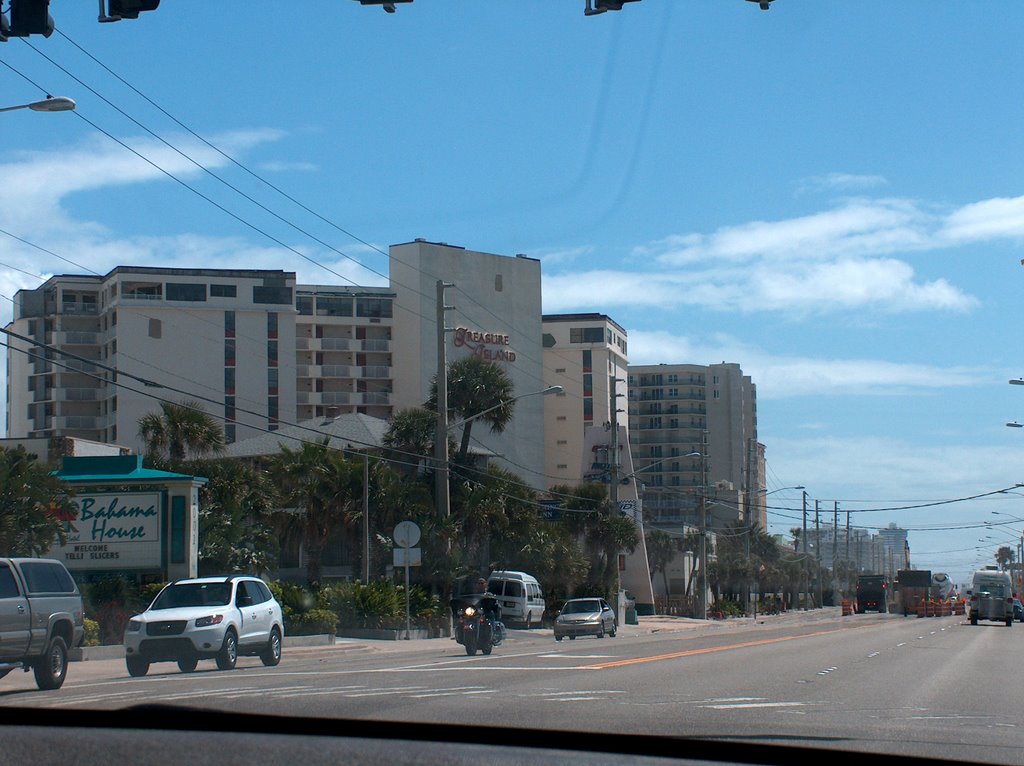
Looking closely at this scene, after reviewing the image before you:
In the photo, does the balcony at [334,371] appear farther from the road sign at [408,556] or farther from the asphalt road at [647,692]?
the asphalt road at [647,692]

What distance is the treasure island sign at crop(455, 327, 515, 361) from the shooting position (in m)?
108

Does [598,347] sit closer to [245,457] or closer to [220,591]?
[245,457]

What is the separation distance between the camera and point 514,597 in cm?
5022

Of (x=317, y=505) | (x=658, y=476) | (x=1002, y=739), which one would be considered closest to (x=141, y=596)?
(x=317, y=505)

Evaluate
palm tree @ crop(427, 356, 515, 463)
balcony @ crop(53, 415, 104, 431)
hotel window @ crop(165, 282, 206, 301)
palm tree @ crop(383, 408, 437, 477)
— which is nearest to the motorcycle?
palm tree @ crop(383, 408, 437, 477)

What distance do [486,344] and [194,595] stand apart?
288ft

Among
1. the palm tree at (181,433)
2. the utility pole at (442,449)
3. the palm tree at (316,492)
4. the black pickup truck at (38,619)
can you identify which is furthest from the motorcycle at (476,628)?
the palm tree at (181,433)

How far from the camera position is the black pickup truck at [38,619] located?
16578 mm

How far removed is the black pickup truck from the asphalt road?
42 centimetres

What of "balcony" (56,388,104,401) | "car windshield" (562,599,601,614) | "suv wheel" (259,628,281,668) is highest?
"balcony" (56,388,104,401)

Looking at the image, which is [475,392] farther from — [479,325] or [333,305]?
[479,325]

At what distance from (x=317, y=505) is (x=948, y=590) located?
217 feet

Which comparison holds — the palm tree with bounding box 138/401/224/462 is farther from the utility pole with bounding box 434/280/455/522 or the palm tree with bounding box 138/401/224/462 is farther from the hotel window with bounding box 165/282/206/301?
the hotel window with bounding box 165/282/206/301

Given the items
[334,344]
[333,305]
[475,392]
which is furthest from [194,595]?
[333,305]
